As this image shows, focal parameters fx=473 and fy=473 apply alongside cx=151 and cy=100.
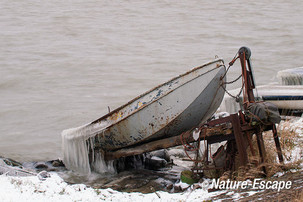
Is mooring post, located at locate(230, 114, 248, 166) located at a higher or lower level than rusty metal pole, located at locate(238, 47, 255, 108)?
lower

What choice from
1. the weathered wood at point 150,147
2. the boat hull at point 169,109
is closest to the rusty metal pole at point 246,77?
the boat hull at point 169,109

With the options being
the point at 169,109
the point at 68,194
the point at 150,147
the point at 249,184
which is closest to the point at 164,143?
the point at 150,147

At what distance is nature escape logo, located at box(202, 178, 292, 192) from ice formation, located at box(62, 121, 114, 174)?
2425 millimetres

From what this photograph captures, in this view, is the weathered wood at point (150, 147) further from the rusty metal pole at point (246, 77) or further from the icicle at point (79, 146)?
the rusty metal pole at point (246, 77)

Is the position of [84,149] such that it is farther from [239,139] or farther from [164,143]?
[239,139]

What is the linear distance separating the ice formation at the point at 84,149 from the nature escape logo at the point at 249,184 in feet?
7.96

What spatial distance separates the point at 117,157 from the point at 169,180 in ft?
3.86

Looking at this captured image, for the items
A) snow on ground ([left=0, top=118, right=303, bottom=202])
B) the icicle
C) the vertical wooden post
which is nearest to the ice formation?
the icicle

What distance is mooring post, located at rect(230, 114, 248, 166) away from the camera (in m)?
6.23

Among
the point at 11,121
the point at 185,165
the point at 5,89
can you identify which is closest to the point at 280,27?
the point at 5,89

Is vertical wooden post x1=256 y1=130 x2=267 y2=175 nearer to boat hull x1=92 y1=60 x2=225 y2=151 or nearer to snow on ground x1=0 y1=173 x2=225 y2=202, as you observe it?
snow on ground x1=0 y1=173 x2=225 y2=202

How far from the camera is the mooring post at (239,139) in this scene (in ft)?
20.4

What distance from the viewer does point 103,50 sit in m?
23.2

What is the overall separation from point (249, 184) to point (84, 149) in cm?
333
